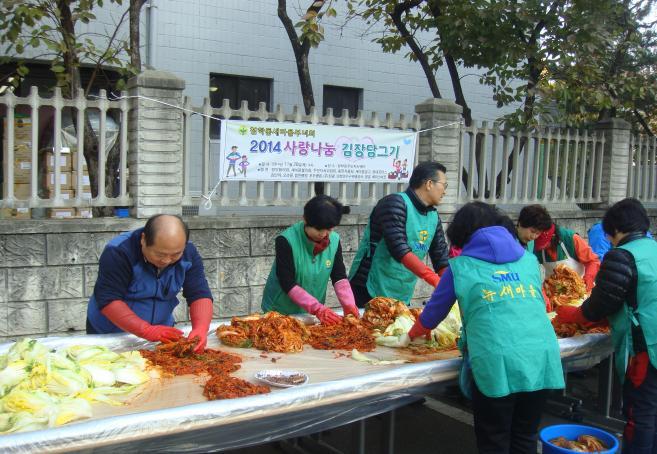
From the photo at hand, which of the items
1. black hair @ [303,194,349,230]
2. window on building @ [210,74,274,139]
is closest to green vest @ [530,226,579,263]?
black hair @ [303,194,349,230]

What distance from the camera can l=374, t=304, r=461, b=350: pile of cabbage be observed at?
12.4 feet

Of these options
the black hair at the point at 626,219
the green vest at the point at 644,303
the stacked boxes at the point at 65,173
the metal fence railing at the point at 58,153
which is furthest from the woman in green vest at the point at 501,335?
the stacked boxes at the point at 65,173

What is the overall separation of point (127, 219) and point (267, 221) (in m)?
1.40

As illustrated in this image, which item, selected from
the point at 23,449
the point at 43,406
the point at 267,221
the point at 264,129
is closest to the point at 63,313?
the point at 267,221

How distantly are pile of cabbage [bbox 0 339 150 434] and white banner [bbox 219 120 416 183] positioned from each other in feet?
11.9

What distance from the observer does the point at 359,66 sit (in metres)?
11.7

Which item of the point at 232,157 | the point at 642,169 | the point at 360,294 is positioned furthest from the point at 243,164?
the point at 642,169

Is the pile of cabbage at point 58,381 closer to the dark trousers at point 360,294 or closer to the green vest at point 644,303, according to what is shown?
the dark trousers at point 360,294

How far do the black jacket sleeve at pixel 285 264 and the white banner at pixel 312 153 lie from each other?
254 centimetres

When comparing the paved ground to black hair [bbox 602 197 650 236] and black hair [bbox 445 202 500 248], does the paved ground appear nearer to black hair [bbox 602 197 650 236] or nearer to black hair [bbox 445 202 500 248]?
black hair [bbox 445 202 500 248]

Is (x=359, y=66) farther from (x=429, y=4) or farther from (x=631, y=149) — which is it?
(x=631, y=149)

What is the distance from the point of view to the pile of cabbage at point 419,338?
3.78 m

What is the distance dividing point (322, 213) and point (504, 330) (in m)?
1.37

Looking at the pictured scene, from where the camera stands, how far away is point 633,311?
3.68 metres
